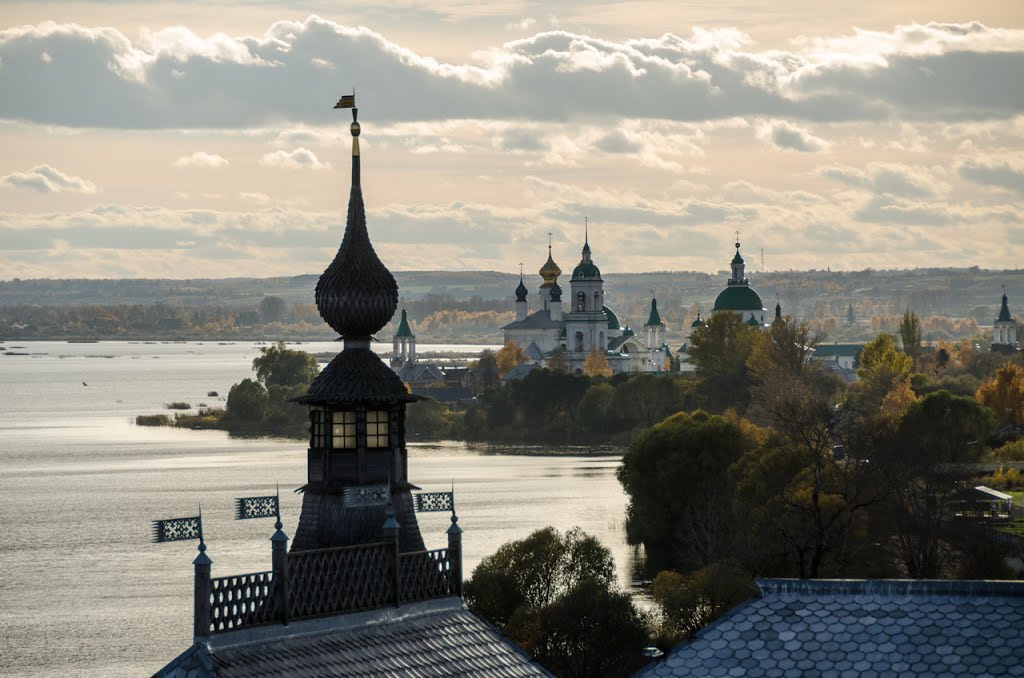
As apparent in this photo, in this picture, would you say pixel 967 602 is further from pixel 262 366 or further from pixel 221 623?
pixel 262 366

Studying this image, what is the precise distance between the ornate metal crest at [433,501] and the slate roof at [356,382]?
1323mm

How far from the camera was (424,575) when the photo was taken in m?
22.8

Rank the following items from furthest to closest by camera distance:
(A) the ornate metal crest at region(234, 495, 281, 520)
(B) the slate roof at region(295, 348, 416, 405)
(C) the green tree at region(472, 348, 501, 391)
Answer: (C) the green tree at region(472, 348, 501, 391), (B) the slate roof at region(295, 348, 416, 405), (A) the ornate metal crest at region(234, 495, 281, 520)

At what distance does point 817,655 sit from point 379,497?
19.3ft

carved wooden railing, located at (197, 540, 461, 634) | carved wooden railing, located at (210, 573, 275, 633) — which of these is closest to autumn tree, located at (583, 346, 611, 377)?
carved wooden railing, located at (197, 540, 461, 634)

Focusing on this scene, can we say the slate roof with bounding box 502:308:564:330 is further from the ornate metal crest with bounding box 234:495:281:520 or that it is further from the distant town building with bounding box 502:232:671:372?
the ornate metal crest with bounding box 234:495:281:520

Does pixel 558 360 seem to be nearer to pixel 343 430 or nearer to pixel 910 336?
pixel 910 336

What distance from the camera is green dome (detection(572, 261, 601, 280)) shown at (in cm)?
17038

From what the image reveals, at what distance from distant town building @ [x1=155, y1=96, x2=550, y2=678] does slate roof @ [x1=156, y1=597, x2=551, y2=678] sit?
0.02 meters

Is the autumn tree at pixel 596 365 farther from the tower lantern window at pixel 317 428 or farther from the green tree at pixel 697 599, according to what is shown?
the tower lantern window at pixel 317 428

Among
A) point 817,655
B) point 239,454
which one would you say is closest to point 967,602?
point 817,655

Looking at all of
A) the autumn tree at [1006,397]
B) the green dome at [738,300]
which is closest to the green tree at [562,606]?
the autumn tree at [1006,397]

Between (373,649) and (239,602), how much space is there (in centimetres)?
188

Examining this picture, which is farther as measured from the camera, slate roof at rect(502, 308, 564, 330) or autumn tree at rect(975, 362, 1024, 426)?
slate roof at rect(502, 308, 564, 330)
